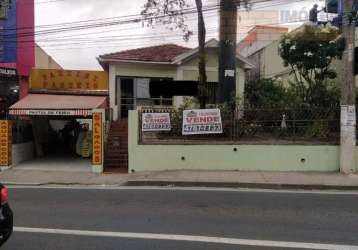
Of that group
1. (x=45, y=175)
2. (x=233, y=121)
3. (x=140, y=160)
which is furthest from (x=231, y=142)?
(x=45, y=175)

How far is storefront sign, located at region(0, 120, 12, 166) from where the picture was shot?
18453 millimetres

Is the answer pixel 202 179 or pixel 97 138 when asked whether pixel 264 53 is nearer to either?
pixel 97 138

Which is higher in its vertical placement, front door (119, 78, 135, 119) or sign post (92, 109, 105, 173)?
front door (119, 78, 135, 119)

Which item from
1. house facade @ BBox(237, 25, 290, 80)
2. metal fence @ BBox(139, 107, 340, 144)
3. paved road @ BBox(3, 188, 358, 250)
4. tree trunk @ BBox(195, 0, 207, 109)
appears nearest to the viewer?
paved road @ BBox(3, 188, 358, 250)

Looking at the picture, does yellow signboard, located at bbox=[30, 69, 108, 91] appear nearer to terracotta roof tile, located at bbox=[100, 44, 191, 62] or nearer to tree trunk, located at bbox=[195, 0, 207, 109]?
terracotta roof tile, located at bbox=[100, 44, 191, 62]

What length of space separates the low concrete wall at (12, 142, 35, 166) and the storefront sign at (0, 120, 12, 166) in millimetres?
737

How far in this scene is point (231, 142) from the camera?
16.2 metres

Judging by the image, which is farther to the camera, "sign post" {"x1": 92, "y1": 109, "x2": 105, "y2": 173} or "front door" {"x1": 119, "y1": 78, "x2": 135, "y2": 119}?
"front door" {"x1": 119, "y1": 78, "x2": 135, "y2": 119}

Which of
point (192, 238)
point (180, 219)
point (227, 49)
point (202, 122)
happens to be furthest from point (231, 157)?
point (192, 238)

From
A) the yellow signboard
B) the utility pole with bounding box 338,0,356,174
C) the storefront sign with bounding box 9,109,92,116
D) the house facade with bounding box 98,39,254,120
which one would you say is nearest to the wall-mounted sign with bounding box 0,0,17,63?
the yellow signboard

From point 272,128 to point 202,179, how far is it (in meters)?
3.45

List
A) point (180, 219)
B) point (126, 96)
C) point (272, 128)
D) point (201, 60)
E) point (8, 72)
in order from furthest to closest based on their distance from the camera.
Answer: point (8, 72), point (126, 96), point (201, 60), point (272, 128), point (180, 219)

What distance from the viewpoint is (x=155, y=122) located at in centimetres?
1692

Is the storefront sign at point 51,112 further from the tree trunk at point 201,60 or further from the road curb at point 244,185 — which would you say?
the road curb at point 244,185
